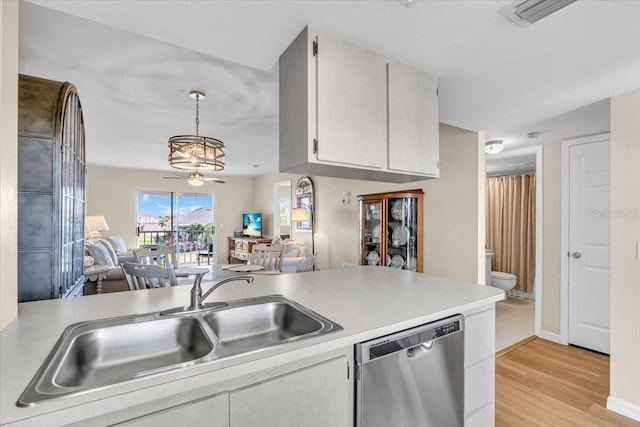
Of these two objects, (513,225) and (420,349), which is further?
(513,225)

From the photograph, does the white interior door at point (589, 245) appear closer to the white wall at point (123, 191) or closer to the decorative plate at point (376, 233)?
the decorative plate at point (376, 233)

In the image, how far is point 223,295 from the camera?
154 centimetres

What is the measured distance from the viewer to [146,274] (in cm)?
187

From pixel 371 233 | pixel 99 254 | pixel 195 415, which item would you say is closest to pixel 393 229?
pixel 371 233

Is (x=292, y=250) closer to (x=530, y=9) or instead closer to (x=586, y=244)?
(x=586, y=244)

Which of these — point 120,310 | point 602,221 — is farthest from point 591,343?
point 120,310

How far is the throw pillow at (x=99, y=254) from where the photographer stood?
4.13 meters

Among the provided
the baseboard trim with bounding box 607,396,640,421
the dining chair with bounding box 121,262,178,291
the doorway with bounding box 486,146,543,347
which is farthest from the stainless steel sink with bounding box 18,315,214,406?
the doorway with bounding box 486,146,543,347

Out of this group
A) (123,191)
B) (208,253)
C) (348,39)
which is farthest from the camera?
(208,253)

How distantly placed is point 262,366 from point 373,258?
3.17 m

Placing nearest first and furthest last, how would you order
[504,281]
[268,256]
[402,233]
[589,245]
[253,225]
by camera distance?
[589,245] < [402,233] < [268,256] < [504,281] < [253,225]

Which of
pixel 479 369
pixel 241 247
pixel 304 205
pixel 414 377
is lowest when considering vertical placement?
pixel 241 247

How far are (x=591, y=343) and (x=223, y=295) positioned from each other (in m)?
3.60

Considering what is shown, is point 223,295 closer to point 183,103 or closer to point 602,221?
point 183,103
